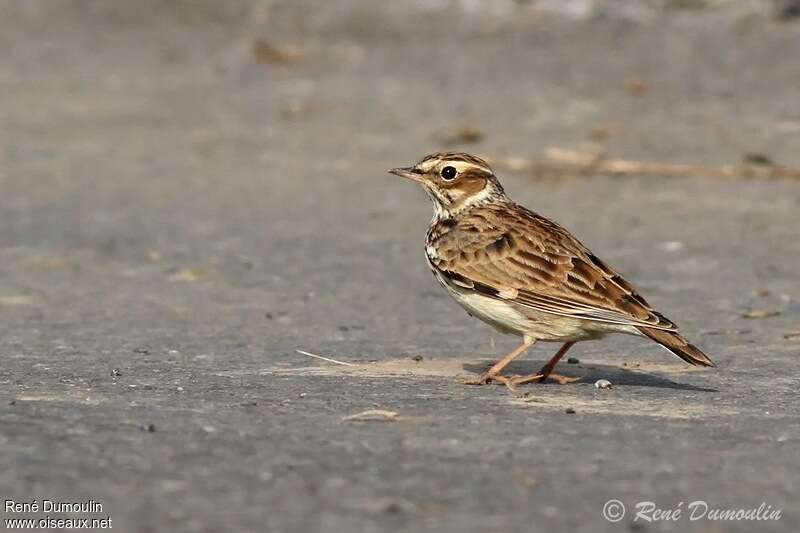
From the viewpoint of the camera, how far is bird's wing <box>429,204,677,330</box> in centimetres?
706

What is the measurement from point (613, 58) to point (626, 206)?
3551 millimetres

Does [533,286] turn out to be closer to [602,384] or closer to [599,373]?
[602,384]

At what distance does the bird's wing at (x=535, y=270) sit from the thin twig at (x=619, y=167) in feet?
16.7

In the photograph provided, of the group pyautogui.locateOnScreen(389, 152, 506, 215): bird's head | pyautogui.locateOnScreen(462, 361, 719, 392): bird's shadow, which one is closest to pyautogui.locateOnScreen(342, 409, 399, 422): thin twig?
pyautogui.locateOnScreen(462, 361, 719, 392): bird's shadow

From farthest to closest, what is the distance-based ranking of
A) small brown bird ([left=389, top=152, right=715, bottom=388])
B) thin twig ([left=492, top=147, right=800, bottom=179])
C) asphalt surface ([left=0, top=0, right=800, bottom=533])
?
1. thin twig ([left=492, top=147, right=800, bottom=179])
2. small brown bird ([left=389, top=152, right=715, bottom=388])
3. asphalt surface ([left=0, top=0, right=800, bottom=533])

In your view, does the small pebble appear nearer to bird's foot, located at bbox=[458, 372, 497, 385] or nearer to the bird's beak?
bird's foot, located at bbox=[458, 372, 497, 385]

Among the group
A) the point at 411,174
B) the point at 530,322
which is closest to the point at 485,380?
the point at 530,322

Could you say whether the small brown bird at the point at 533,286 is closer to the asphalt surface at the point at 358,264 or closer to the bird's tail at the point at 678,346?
the bird's tail at the point at 678,346

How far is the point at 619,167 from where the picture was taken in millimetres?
12922

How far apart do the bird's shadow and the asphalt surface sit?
0.04 meters

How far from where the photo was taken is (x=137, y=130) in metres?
15.1

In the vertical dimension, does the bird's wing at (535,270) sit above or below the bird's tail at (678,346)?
above

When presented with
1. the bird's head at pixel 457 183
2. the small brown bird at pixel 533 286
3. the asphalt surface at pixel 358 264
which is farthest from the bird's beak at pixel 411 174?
the asphalt surface at pixel 358 264

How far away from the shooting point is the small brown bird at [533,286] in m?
7.00
